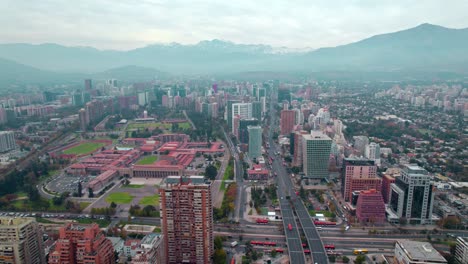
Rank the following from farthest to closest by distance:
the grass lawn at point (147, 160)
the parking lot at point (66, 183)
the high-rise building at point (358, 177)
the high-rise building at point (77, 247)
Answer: the grass lawn at point (147, 160) < the parking lot at point (66, 183) < the high-rise building at point (358, 177) < the high-rise building at point (77, 247)

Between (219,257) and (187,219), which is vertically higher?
(187,219)

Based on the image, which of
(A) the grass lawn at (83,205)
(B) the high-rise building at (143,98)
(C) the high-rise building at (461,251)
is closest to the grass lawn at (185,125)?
(B) the high-rise building at (143,98)

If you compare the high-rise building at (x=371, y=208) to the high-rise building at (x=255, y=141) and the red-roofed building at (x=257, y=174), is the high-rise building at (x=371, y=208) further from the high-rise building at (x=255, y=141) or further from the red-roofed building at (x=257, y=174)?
the high-rise building at (x=255, y=141)

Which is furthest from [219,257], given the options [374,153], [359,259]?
[374,153]

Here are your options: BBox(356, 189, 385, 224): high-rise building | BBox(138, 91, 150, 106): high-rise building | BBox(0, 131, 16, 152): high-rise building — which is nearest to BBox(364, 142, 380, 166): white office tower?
BBox(356, 189, 385, 224): high-rise building

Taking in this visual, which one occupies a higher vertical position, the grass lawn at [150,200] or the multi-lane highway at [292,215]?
the multi-lane highway at [292,215]

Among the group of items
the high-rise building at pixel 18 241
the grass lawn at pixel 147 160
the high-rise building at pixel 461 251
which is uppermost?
the high-rise building at pixel 18 241

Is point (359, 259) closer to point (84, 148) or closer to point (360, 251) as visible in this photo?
point (360, 251)
